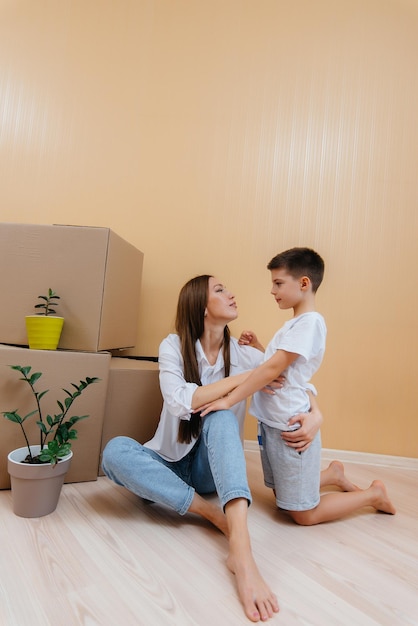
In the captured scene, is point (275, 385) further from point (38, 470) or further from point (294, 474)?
point (38, 470)

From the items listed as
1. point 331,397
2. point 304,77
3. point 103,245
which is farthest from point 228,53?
point 331,397

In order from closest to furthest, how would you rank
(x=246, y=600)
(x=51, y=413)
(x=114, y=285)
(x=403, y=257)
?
(x=246, y=600)
(x=51, y=413)
(x=114, y=285)
(x=403, y=257)

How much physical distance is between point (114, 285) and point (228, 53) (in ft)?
4.36

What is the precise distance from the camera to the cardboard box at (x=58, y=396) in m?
1.20

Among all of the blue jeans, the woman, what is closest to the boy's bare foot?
the woman

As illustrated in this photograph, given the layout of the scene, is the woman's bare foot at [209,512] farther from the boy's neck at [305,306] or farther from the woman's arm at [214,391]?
the boy's neck at [305,306]

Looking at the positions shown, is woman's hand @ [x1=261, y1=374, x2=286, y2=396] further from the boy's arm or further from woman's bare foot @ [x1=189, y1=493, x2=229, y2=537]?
woman's bare foot @ [x1=189, y1=493, x2=229, y2=537]

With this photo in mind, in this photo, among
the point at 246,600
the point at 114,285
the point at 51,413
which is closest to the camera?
the point at 246,600

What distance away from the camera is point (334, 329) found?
1.77 m

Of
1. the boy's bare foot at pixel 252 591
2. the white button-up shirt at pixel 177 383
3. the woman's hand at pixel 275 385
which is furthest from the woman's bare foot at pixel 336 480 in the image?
the boy's bare foot at pixel 252 591

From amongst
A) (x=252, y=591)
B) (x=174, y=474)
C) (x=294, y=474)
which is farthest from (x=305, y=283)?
(x=252, y=591)

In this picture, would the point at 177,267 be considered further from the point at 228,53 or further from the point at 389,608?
the point at 389,608

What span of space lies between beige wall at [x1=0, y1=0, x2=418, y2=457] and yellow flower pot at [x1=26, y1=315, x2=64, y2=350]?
0.60m

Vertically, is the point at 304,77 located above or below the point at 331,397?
above
